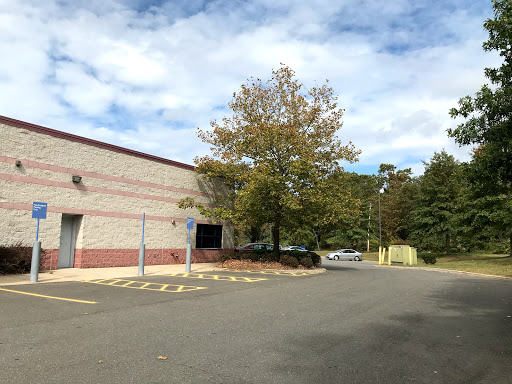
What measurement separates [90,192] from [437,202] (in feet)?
117

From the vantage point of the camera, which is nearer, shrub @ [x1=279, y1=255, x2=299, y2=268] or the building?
the building

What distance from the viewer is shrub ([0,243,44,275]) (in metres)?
14.4

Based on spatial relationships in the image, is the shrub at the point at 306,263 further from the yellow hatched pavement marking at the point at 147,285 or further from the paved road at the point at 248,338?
the paved road at the point at 248,338

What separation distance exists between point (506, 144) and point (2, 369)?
32.4 feet

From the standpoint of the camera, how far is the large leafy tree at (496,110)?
855 cm

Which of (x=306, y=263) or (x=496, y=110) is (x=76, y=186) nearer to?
(x=306, y=263)

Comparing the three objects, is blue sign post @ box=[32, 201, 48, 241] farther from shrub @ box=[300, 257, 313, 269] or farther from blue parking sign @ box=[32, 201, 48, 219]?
shrub @ box=[300, 257, 313, 269]

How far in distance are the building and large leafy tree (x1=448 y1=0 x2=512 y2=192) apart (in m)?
16.0

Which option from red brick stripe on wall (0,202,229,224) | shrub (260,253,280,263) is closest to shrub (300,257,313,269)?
shrub (260,253,280,263)

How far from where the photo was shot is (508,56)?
8.84 metres

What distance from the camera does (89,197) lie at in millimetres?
19281

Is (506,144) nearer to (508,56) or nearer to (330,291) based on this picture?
(508,56)

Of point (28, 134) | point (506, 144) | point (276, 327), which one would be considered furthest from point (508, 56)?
point (28, 134)

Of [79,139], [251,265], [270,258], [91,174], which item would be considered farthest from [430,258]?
[79,139]
